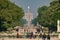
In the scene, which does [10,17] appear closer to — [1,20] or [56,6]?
[1,20]

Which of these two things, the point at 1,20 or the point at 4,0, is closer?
the point at 1,20

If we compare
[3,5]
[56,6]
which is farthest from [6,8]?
[56,6]

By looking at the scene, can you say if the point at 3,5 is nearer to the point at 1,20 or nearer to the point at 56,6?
the point at 1,20

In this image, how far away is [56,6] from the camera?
7956 cm

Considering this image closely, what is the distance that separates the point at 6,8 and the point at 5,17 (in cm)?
542

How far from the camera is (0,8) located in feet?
250

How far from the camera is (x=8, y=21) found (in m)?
76.6

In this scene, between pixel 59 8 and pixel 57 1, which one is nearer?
pixel 59 8

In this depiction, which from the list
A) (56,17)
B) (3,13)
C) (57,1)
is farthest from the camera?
(57,1)

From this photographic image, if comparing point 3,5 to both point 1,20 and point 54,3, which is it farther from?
point 54,3

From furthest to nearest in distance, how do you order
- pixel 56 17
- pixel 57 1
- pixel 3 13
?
pixel 57 1 → pixel 3 13 → pixel 56 17

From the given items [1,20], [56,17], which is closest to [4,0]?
[1,20]

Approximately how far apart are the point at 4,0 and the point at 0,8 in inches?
258

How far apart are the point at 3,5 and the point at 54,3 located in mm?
12668
